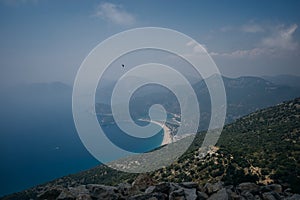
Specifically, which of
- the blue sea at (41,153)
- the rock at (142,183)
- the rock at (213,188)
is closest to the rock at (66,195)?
the rock at (142,183)

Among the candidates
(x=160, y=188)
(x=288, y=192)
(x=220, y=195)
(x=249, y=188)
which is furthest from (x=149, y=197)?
(x=288, y=192)

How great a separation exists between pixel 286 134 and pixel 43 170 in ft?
347

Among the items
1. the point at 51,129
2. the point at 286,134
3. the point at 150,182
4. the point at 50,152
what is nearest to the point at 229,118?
the point at 50,152

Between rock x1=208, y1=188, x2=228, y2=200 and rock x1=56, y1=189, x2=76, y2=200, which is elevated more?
rock x1=56, y1=189, x2=76, y2=200

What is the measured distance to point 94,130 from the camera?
15400 cm

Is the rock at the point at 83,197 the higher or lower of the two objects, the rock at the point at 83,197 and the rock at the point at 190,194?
the higher

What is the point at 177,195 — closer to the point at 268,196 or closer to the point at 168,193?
the point at 168,193

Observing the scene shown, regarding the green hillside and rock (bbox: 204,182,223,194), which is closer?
rock (bbox: 204,182,223,194)

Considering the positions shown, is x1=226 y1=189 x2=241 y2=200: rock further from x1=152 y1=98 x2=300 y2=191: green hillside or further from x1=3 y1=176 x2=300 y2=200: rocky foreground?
x1=152 y1=98 x2=300 y2=191: green hillside

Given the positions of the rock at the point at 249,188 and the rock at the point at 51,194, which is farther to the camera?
the rock at the point at 249,188

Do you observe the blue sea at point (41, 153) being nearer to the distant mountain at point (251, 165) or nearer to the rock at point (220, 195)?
the distant mountain at point (251, 165)

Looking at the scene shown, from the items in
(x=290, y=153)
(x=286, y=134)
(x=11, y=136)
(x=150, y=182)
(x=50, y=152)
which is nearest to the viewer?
(x=150, y=182)

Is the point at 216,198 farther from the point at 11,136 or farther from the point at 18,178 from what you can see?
the point at 11,136

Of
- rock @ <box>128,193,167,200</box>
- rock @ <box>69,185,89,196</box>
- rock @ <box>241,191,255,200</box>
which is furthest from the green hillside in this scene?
rock @ <box>69,185,89,196</box>
